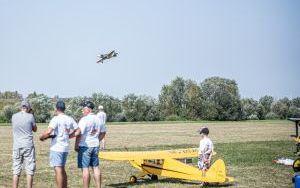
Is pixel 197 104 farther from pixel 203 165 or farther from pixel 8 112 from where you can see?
pixel 203 165

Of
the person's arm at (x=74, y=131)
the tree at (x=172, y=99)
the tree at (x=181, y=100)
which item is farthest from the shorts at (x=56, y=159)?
the tree at (x=172, y=99)

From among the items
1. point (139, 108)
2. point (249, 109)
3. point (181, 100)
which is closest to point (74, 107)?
point (139, 108)

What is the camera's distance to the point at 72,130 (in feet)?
35.9

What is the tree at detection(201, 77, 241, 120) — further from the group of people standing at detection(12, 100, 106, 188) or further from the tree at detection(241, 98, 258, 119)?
the group of people standing at detection(12, 100, 106, 188)

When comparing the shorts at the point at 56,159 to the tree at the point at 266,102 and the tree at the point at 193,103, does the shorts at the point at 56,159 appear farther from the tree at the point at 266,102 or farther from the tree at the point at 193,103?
the tree at the point at 266,102

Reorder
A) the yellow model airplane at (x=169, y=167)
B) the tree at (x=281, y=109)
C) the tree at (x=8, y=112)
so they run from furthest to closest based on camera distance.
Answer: the tree at (x=281, y=109) < the tree at (x=8, y=112) < the yellow model airplane at (x=169, y=167)

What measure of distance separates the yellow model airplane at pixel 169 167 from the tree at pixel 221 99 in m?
85.1

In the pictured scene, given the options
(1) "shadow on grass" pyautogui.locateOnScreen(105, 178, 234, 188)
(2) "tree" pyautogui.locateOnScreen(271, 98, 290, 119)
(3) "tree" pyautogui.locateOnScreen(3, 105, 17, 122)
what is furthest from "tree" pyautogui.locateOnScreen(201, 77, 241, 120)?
(1) "shadow on grass" pyautogui.locateOnScreen(105, 178, 234, 188)

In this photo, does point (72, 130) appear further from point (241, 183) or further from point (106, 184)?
point (241, 183)

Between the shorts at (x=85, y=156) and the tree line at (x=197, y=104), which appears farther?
the tree line at (x=197, y=104)

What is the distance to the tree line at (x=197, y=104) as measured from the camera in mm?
89000

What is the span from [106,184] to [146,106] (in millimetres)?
75823

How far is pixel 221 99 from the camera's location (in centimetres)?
10194

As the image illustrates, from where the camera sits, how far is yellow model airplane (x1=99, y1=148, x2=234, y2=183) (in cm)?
1305
